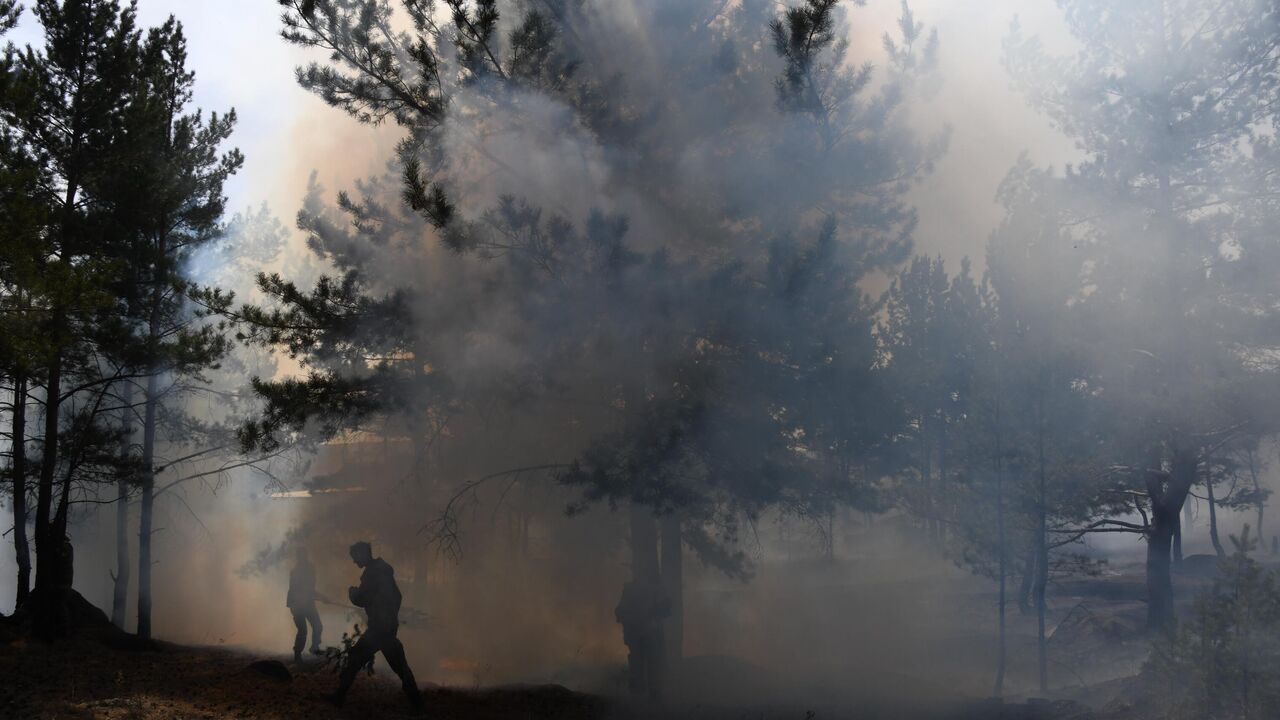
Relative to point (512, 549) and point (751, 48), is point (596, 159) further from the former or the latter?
point (512, 549)

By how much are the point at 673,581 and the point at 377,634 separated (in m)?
6.30

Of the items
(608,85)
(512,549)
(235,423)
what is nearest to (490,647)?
(235,423)

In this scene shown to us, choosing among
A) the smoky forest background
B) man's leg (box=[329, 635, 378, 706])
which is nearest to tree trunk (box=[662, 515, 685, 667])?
the smoky forest background

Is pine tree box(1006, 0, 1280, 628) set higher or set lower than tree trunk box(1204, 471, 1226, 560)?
higher

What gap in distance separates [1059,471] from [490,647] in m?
12.2

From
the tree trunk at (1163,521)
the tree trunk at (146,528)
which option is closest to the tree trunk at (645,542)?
the tree trunk at (146,528)

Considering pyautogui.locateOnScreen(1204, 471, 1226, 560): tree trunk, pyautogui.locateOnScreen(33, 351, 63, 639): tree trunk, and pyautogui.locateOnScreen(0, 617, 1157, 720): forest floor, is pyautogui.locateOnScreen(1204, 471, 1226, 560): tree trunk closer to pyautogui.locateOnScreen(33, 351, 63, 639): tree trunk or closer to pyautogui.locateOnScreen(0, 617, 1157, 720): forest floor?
pyautogui.locateOnScreen(0, 617, 1157, 720): forest floor

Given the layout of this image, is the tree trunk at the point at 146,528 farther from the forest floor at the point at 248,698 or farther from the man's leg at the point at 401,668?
the man's leg at the point at 401,668

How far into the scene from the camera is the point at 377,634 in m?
8.58

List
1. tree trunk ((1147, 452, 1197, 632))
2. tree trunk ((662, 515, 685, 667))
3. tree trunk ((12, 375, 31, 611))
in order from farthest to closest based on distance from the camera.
A: tree trunk ((1147, 452, 1197, 632)) → tree trunk ((662, 515, 685, 667)) → tree trunk ((12, 375, 31, 611))

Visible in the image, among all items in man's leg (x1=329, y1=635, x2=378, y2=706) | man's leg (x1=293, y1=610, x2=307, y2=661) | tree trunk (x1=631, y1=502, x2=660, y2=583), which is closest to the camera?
man's leg (x1=329, y1=635, x2=378, y2=706)

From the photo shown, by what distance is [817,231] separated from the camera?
476 inches

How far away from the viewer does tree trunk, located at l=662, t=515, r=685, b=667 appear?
13656 mm

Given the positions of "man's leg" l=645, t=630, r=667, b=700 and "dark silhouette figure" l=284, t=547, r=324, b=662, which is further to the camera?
"dark silhouette figure" l=284, t=547, r=324, b=662
